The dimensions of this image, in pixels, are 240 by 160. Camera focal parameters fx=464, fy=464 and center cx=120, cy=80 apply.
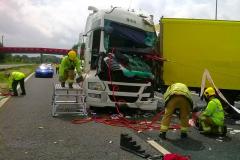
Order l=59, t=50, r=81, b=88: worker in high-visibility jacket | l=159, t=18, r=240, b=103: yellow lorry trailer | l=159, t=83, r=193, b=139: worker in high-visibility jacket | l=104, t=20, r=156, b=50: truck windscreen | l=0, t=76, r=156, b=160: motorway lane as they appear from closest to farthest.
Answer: l=0, t=76, r=156, b=160: motorway lane → l=159, t=83, r=193, b=139: worker in high-visibility jacket → l=159, t=18, r=240, b=103: yellow lorry trailer → l=104, t=20, r=156, b=50: truck windscreen → l=59, t=50, r=81, b=88: worker in high-visibility jacket

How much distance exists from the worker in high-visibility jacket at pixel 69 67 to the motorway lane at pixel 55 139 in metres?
1.97

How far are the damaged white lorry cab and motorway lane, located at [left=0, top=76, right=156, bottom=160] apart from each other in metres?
1.72

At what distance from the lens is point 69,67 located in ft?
49.0

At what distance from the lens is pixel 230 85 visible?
1396 cm

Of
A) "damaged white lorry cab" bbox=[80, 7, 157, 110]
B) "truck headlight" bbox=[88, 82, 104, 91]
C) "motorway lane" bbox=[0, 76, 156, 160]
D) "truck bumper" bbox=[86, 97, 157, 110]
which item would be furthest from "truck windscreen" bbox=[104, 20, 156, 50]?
"motorway lane" bbox=[0, 76, 156, 160]

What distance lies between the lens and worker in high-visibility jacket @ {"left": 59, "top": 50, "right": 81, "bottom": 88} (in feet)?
48.4

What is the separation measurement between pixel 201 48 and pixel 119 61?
248 centimetres

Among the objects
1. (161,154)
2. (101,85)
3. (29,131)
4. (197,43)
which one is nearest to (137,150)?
(161,154)

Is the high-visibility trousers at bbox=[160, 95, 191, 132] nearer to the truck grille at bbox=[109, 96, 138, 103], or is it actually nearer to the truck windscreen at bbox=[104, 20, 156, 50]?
the truck grille at bbox=[109, 96, 138, 103]

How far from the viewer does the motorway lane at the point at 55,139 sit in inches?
308

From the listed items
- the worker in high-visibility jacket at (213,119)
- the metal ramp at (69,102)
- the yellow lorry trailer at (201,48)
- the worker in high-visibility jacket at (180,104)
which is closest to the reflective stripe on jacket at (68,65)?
the metal ramp at (69,102)

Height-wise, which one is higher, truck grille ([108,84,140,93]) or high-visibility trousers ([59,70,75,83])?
high-visibility trousers ([59,70,75,83])

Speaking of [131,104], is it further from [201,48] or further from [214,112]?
[214,112]

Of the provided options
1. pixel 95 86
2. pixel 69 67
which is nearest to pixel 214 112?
pixel 95 86
